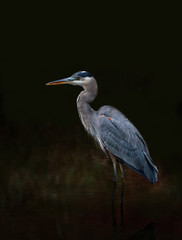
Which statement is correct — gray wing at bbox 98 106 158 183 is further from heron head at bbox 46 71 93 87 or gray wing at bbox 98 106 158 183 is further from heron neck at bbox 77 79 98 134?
heron head at bbox 46 71 93 87

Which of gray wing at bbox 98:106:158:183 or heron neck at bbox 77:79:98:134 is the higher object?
heron neck at bbox 77:79:98:134

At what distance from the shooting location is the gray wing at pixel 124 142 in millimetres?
5246

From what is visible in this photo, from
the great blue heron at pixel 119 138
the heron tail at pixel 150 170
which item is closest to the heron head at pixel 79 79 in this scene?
the great blue heron at pixel 119 138

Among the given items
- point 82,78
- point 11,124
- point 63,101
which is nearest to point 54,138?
point 11,124

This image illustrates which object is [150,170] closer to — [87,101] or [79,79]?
[87,101]

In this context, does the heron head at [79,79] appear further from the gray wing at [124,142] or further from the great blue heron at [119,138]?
the gray wing at [124,142]

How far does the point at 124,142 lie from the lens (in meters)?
5.35

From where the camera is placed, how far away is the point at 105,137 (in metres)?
5.38

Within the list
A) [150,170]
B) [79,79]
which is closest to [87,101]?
[79,79]

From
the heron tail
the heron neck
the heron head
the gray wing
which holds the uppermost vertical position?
the heron head

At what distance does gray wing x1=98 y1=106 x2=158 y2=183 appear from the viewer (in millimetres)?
5246

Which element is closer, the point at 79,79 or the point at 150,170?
the point at 150,170

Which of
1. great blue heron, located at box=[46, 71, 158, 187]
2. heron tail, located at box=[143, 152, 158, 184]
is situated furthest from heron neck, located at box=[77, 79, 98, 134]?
heron tail, located at box=[143, 152, 158, 184]

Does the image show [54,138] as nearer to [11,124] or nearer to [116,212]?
[11,124]
